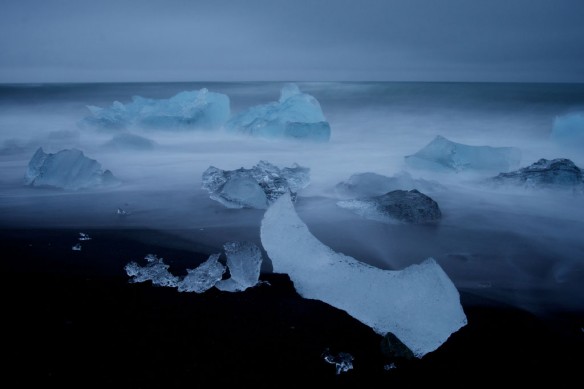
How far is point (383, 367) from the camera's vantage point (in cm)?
161

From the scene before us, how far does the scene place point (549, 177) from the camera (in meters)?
4.78

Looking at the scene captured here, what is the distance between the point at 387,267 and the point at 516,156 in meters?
4.57

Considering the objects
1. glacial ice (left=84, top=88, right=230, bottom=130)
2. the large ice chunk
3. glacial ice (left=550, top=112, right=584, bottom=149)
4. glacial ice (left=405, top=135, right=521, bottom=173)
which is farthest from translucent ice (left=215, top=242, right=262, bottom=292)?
glacial ice (left=550, top=112, right=584, bottom=149)

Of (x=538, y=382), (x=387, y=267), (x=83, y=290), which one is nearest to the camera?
(x=538, y=382)

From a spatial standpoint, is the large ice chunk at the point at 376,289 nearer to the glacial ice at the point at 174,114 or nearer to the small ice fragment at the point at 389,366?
the small ice fragment at the point at 389,366

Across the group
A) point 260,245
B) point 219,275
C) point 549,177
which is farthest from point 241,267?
point 549,177

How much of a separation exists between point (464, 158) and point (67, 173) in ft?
17.8

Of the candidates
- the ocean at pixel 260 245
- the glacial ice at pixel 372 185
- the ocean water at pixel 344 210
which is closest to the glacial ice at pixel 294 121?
the ocean water at pixel 344 210

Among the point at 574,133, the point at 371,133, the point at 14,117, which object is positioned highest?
the point at 574,133

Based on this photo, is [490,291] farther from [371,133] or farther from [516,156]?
[371,133]

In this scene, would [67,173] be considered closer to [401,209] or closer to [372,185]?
[372,185]

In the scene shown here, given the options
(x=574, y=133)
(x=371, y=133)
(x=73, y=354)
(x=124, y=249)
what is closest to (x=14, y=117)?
(x=371, y=133)

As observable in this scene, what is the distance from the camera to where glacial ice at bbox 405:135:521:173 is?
18.8 ft

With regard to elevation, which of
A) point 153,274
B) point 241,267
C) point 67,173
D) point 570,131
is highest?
point 570,131
